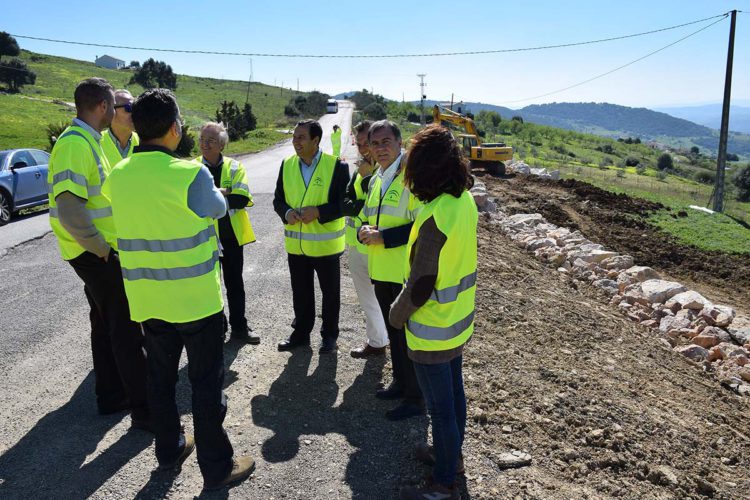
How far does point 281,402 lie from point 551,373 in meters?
2.28

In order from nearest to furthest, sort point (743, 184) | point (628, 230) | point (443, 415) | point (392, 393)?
point (443, 415), point (392, 393), point (628, 230), point (743, 184)

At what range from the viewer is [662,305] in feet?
25.4

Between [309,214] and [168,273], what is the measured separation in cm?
179

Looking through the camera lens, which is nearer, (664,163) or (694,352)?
(694,352)

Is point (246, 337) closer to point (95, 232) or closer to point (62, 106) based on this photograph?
point (95, 232)

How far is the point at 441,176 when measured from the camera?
2.64 m

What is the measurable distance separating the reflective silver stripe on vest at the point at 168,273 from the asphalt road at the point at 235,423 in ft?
3.94

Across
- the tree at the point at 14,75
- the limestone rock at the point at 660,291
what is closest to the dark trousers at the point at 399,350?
the limestone rock at the point at 660,291

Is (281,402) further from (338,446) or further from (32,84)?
(32,84)

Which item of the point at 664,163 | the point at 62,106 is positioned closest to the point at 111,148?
the point at 62,106

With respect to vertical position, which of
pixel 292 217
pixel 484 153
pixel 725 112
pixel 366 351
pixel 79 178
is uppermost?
pixel 725 112

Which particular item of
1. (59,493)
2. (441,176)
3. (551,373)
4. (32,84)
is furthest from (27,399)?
(32,84)

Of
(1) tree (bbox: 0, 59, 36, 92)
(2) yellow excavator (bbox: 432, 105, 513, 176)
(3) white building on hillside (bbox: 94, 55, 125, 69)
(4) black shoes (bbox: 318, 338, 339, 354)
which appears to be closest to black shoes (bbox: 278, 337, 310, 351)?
(4) black shoes (bbox: 318, 338, 339, 354)

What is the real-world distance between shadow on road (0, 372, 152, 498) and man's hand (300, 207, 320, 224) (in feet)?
6.26
